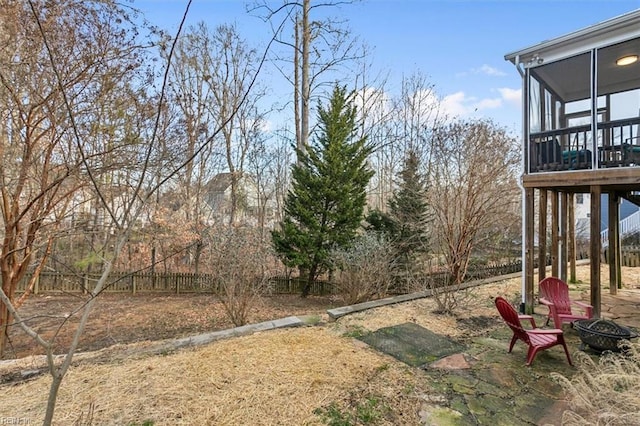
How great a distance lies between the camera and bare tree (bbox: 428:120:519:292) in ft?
25.4

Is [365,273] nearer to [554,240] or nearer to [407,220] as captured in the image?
[407,220]

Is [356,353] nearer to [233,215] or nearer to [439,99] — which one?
[233,215]

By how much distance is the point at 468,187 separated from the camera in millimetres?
8086

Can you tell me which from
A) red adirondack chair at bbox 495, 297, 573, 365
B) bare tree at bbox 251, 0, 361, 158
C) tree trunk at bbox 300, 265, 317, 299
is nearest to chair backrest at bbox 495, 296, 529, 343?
red adirondack chair at bbox 495, 297, 573, 365

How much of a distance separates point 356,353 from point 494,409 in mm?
1579

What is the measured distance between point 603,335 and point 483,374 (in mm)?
1465

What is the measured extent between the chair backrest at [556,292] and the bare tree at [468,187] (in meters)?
2.11

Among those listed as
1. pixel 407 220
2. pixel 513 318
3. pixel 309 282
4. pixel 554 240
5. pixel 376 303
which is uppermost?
pixel 407 220

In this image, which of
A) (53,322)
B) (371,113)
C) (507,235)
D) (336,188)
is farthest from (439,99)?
(53,322)

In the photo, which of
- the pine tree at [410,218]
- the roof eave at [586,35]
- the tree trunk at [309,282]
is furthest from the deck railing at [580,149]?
the tree trunk at [309,282]

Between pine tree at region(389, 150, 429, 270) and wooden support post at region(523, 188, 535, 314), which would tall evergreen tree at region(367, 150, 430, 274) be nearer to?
pine tree at region(389, 150, 429, 270)

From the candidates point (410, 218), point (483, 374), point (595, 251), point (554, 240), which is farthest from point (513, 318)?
point (410, 218)

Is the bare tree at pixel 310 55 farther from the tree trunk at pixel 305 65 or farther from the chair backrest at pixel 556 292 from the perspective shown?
the chair backrest at pixel 556 292

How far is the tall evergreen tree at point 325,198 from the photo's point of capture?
9531 mm
